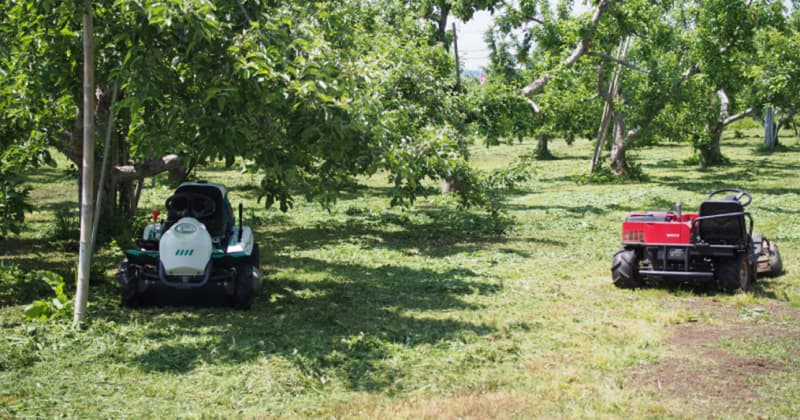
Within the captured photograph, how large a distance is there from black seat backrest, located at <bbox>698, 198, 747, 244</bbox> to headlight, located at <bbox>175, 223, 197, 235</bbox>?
6.79 meters

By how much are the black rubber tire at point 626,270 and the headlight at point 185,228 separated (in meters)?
5.97

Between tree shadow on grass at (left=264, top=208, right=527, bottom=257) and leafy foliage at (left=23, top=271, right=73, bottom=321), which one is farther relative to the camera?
tree shadow on grass at (left=264, top=208, right=527, bottom=257)

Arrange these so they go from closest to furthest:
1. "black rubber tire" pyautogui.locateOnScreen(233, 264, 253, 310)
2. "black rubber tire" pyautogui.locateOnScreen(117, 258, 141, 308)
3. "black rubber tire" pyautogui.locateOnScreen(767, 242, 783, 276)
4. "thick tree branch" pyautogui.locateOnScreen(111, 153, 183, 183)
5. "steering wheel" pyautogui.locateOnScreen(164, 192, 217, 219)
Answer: "black rubber tire" pyautogui.locateOnScreen(117, 258, 141, 308) < "black rubber tire" pyautogui.locateOnScreen(233, 264, 253, 310) < "steering wheel" pyautogui.locateOnScreen(164, 192, 217, 219) < "black rubber tire" pyautogui.locateOnScreen(767, 242, 783, 276) < "thick tree branch" pyautogui.locateOnScreen(111, 153, 183, 183)

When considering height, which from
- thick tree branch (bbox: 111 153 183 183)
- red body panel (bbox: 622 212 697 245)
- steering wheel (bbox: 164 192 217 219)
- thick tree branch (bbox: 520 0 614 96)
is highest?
thick tree branch (bbox: 520 0 614 96)

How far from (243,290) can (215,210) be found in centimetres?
146

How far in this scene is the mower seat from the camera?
1082cm

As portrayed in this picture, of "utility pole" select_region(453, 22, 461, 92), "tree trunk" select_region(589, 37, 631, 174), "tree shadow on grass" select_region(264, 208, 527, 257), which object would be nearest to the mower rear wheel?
"tree shadow on grass" select_region(264, 208, 527, 257)

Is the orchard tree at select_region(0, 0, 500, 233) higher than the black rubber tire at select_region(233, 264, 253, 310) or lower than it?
higher

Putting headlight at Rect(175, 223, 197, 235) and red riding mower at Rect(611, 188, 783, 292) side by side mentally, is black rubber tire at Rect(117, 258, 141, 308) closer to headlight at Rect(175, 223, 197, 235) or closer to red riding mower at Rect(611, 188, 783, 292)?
headlight at Rect(175, 223, 197, 235)

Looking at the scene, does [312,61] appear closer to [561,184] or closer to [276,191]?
[276,191]

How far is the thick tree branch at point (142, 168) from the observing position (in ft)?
49.9

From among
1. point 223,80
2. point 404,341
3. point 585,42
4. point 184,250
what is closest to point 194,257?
point 184,250

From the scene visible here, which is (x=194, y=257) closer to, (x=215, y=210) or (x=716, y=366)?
(x=215, y=210)

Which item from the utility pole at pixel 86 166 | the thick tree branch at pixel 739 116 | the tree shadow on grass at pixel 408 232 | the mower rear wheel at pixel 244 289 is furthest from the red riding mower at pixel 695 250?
the thick tree branch at pixel 739 116
